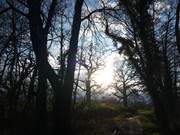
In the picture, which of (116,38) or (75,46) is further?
(116,38)

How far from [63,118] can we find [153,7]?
1246 cm

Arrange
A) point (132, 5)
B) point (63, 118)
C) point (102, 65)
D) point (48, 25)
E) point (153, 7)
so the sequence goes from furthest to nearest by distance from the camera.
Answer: point (102, 65)
point (153, 7)
point (132, 5)
point (48, 25)
point (63, 118)

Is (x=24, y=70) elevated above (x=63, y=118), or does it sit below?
above

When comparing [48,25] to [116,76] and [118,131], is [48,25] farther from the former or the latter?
[116,76]

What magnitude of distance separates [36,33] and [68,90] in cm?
226

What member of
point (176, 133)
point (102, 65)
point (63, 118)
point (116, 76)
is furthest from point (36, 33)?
point (116, 76)

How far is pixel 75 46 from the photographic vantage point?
11.1m

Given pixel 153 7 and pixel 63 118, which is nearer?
pixel 63 118

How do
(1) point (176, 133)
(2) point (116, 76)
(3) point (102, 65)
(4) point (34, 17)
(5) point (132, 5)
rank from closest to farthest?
(4) point (34, 17) → (5) point (132, 5) → (1) point (176, 133) → (3) point (102, 65) → (2) point (116, 76)

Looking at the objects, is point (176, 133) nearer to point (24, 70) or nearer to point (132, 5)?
point (132, 5)

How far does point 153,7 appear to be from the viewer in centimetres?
1984

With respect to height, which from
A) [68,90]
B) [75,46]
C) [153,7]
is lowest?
[68,90]

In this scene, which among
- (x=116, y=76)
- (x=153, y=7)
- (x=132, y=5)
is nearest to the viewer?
(x=132, y=5)

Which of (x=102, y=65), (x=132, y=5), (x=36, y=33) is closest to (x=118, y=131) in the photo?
(x=132, y=5)
